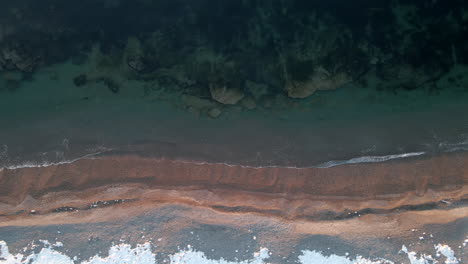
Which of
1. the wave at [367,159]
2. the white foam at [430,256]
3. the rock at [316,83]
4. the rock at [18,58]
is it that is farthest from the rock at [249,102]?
the rock at [18,58]

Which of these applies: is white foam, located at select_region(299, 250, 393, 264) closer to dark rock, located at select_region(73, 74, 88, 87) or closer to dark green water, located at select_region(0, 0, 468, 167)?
dark green water, located at select_region(0, 0, 468, 167)

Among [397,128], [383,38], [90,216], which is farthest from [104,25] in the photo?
[397,128]

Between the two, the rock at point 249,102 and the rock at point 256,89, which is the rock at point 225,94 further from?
the rock at point 256,89

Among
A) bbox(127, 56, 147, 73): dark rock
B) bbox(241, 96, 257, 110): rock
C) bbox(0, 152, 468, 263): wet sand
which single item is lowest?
bbox(0, 152, 468, 263): wet sand

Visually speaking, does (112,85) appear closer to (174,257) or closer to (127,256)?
(127,256)

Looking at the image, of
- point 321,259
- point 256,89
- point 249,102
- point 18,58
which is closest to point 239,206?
point 321,259

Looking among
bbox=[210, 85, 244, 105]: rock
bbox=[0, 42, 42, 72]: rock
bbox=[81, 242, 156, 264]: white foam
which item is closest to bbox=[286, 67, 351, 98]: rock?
bbox=[210, 85, 244, 105]: rock
